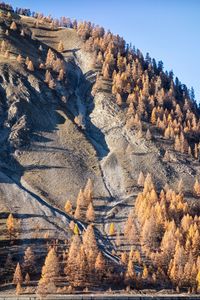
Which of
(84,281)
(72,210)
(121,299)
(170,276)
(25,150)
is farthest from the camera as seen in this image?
(25,150)

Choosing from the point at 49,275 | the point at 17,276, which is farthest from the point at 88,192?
the point at 17,276

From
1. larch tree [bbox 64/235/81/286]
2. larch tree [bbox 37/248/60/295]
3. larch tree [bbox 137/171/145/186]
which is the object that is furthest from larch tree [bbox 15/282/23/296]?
larch tree [bbox 137/171/145/186]

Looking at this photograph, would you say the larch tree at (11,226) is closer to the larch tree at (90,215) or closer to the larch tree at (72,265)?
the larch tree at (72,265)

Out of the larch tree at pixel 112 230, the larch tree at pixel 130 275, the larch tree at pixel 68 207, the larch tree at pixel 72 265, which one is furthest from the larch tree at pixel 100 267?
the larch tree at pixel 68 207

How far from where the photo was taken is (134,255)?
143750mm

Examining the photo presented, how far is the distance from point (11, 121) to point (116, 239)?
68.6 m

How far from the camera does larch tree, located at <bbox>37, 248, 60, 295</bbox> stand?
4568 inches

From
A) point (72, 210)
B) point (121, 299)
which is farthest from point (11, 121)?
point (121, 299)

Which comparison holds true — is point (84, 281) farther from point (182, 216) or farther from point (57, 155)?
point (57, 155)

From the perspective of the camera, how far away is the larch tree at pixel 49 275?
381 ft

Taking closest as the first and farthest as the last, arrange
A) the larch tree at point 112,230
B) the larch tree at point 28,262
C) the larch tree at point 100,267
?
1. the larch tree at point 100,267
2. the larch tree at point 28,262
3. the larch tree at point 112,230

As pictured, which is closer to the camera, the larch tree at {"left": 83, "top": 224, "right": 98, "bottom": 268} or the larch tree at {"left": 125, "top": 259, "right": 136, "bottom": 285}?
the larch tree at {"left": 125, "top": 259, "right": 136, "bottom": 285}

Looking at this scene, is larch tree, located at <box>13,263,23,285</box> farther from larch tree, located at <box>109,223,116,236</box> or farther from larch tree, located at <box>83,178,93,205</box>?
larch tree, located at <box>83,178,93,205</box>

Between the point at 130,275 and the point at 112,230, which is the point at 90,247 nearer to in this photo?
the point at 130,275
